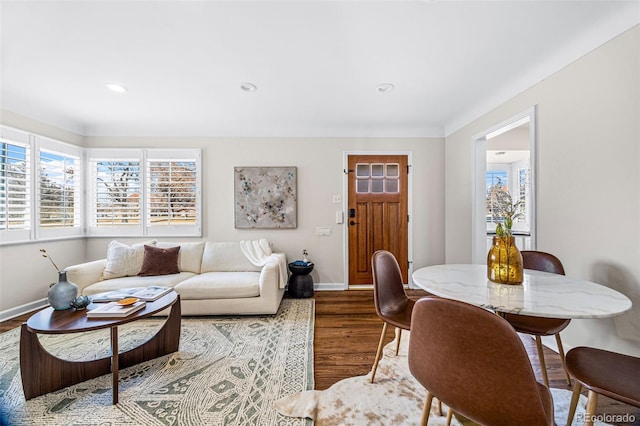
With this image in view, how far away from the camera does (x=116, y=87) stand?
255cm

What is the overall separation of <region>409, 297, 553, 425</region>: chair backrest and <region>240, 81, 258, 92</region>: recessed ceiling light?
2.51m

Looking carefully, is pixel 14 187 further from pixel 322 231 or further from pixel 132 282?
pixel 322 231

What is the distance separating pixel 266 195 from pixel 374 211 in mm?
1642

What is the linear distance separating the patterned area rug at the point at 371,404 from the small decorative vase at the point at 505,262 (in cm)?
83

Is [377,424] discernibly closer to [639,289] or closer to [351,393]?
[351,393]

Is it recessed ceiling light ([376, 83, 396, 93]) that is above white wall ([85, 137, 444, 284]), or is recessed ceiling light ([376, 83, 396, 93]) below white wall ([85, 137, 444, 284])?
above

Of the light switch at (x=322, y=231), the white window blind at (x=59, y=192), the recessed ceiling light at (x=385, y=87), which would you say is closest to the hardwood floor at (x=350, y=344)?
the light switch at (x=322, y=231)

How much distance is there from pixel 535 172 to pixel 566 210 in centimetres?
43

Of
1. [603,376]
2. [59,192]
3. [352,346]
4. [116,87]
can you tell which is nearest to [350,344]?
[352,346]

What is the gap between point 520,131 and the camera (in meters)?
3.81

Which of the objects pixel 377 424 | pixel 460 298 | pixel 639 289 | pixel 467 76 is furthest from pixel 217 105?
pixel 639 289

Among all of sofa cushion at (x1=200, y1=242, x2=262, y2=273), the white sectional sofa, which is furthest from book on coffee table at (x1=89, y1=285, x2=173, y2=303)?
sofa cushion at (x1=200, y1=242, x2=262, y2=273)

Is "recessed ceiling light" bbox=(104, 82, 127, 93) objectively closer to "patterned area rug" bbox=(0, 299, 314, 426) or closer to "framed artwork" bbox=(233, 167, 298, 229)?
"framed artwork" bbox=(233, 167, 298, 229)

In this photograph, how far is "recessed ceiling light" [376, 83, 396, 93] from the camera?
252 centimetres
